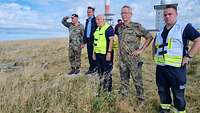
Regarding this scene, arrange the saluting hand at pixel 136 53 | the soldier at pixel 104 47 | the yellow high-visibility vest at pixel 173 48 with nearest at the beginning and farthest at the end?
the yellow high-visibility vest at pixel 173 48
the saluting hand at pixel 136 53
the soldier at pixel 104 47

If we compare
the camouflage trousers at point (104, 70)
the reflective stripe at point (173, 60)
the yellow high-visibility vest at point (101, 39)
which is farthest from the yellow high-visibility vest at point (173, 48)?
the yellow high-visibility vest at point (101, 39)

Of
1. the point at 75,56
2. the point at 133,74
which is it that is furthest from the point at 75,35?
the point at 133,74

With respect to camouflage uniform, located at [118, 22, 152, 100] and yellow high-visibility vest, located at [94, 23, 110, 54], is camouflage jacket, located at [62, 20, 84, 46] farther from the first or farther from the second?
camouflage uniform, located at [118, 22, 152, 100]

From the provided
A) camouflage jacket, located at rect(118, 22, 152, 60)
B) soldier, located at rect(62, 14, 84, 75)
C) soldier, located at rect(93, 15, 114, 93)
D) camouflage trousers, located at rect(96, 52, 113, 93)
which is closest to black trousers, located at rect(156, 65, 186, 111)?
camouflage jacket, located at rect(118, 22, 152, 60)

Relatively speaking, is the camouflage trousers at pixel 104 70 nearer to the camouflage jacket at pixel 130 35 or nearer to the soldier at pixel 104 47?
the soldier at pixel 104 47

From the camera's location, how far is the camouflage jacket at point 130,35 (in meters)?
7.70

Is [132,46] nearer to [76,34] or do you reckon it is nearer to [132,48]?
[132,48]

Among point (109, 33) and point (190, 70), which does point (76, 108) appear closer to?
point (109, 33)

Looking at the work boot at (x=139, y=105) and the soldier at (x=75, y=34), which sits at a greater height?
the soldier at (x=75, y=34)

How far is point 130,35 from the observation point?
25.3ft

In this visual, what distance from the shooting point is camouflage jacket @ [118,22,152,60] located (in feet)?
25.3

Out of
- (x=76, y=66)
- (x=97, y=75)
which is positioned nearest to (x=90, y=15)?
(x=76, y=66)

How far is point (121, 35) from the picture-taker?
782cm

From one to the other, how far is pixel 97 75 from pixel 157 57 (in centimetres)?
188
